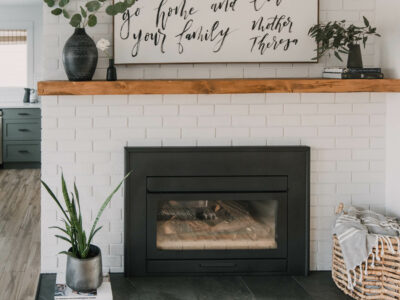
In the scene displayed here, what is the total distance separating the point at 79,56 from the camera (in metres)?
2.84

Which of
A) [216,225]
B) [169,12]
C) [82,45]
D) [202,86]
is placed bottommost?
[216,225]

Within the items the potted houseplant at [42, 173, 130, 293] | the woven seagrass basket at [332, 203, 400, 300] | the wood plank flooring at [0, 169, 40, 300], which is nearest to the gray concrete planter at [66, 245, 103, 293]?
the potted houseplant at [42, 173, 130, 293]

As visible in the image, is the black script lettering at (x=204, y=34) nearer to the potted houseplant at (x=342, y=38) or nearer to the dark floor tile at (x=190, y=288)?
the potted houseplant at (x=342, y=38)

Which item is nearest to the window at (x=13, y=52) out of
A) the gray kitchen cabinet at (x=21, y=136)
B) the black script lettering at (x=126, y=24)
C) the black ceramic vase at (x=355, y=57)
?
the gray kitchen cabinet at (x=21, y=136)

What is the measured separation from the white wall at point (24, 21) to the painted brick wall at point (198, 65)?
5191mm

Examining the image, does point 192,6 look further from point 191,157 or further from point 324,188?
point 324,188

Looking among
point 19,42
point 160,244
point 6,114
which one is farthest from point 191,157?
point 19,42

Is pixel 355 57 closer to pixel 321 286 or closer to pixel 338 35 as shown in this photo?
pixel 338 35

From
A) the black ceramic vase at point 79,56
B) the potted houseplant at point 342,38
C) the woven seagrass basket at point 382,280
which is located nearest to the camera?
the woven seagrass basket at point 382,280

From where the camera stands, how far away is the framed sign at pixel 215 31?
3.06 m

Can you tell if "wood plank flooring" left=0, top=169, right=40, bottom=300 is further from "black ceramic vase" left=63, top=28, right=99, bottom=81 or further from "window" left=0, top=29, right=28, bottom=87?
"window" left=0, top=29, right=28, bottom=87

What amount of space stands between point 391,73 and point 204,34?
43.8 inches

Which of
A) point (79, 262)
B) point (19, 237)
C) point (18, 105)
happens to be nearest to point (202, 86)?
point (79, 262)

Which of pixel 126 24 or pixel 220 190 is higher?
pixel 126 24
